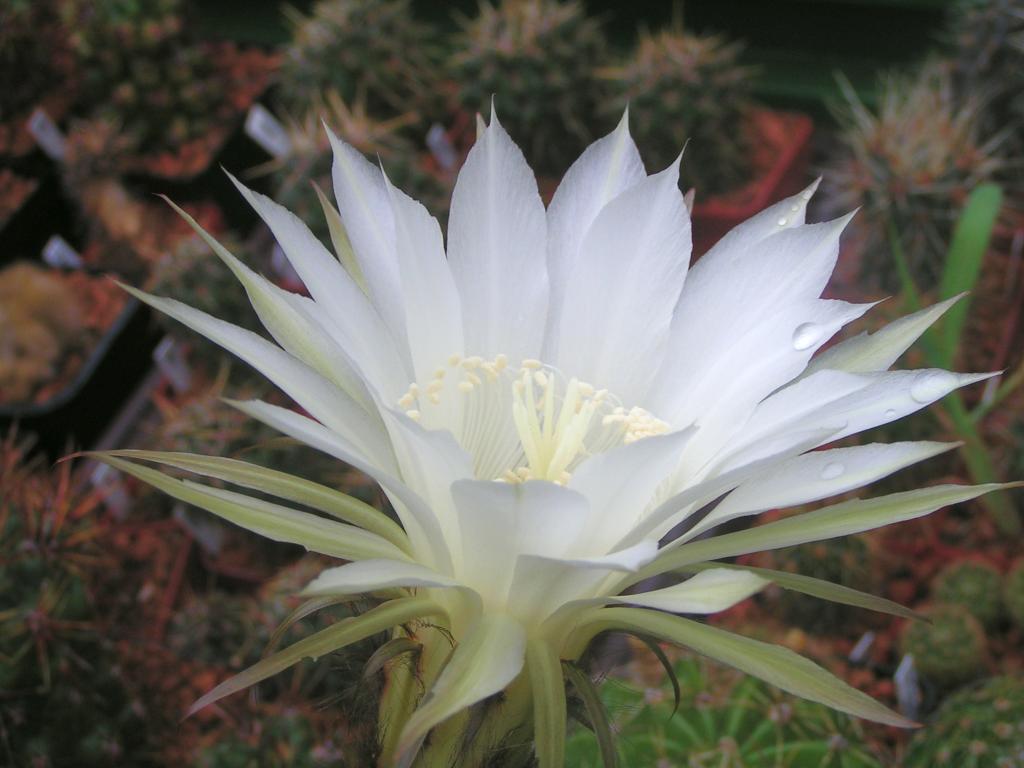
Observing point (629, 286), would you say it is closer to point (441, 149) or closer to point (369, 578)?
point (369, 578)

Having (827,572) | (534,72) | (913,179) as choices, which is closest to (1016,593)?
(827,572)

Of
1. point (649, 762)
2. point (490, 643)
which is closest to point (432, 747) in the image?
point (490, 643)

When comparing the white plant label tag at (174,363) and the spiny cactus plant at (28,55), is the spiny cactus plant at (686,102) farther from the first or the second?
the spiny cactus plant at (28,55)

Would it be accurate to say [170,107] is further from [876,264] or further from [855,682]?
[855,682]

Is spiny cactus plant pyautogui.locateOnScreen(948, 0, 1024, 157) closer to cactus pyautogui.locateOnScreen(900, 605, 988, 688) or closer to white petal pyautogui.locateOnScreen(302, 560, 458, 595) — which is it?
cactus pyautogui.locateOnScreen(900, 605, 988, 688)

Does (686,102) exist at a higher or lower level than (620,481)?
higher
